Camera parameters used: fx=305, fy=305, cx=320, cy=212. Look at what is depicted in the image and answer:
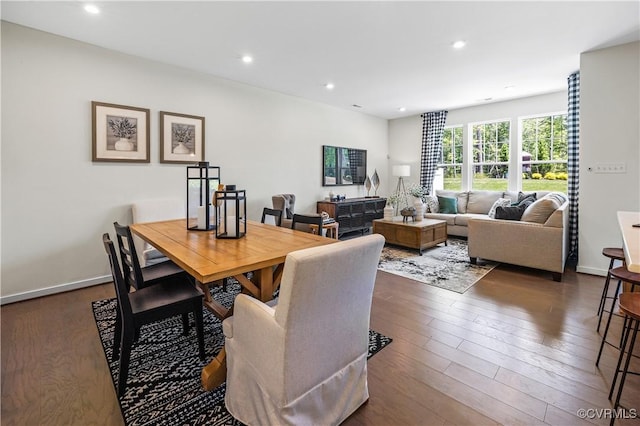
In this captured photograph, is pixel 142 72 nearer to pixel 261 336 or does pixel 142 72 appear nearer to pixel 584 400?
pixel 261 336

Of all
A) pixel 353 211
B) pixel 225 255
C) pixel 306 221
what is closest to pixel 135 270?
pixel 225 255

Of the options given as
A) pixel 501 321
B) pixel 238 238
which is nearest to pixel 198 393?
pixel 238 238

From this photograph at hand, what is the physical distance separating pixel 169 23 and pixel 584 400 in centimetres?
414

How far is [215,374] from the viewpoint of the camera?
5.66ft

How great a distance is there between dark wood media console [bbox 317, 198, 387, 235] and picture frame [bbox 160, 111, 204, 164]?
7.98 feet

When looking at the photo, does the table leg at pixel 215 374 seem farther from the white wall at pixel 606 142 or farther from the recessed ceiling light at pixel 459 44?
the white wall at pixel 606 142

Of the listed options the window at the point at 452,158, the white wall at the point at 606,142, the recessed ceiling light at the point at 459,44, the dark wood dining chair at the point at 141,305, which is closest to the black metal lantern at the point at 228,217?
the dark wood dining chair at the point at 141,305

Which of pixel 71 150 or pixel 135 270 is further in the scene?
pixel 71 150

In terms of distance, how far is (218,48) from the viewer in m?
→ 3.37

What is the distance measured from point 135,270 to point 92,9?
2.32 meters

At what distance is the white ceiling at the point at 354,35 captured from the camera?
103 inches

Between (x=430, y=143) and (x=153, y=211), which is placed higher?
(x=430, y=143)

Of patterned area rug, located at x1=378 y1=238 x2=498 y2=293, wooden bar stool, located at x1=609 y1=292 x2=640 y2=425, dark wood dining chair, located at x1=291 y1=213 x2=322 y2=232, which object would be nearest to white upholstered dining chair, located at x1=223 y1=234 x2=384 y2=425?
dark wood dining chair, located at x1=291 y1=213 x2=322 y2=232

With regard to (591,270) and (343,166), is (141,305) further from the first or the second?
(343,166)
